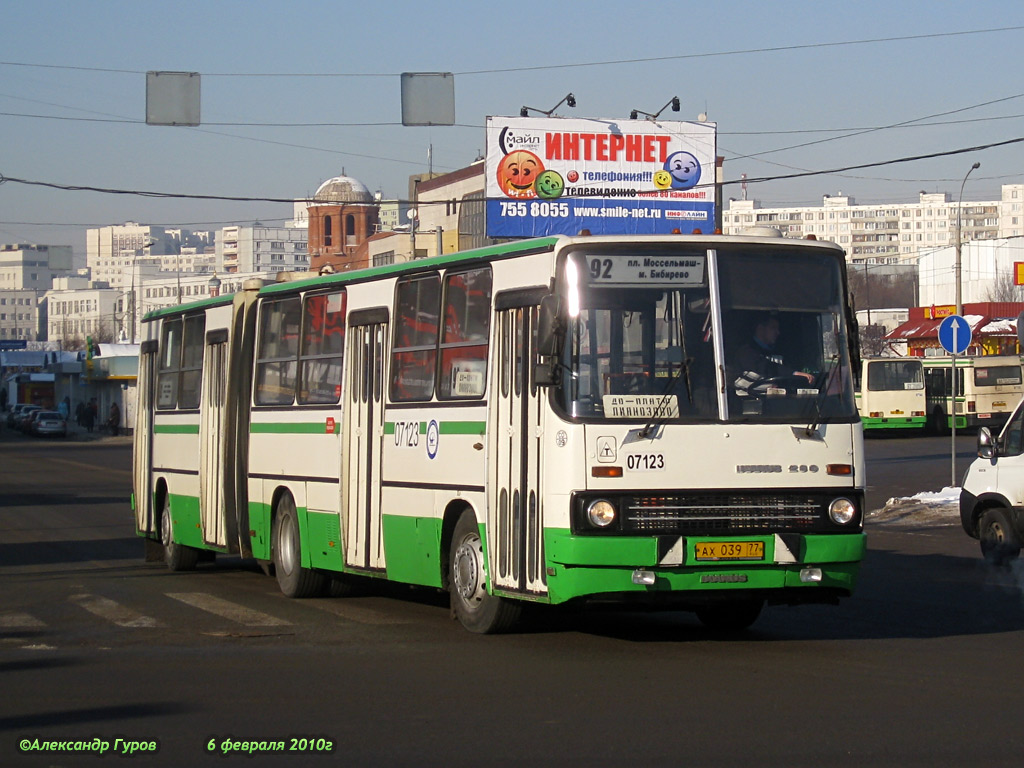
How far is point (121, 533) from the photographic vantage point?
22578 millimetres

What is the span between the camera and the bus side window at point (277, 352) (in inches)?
568

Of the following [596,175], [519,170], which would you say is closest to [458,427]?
[519,170]

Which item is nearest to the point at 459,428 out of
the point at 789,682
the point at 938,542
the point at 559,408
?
the point at 559,408

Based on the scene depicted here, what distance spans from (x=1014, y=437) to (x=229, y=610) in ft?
27.8

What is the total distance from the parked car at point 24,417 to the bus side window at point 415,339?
7726 centimetres

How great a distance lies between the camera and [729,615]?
37.1 ft

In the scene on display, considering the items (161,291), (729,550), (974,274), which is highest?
(161,291)

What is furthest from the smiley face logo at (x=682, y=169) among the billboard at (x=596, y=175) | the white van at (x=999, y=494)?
the white van at (x=999, y=494)

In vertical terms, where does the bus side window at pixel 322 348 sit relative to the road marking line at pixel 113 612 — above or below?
above

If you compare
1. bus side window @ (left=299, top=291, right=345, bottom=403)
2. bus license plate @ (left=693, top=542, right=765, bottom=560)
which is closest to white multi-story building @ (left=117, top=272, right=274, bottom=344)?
bus side window @ (left=299, top=291, right=345, bottom=403)

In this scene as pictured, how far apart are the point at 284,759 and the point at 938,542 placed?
14.2 metres

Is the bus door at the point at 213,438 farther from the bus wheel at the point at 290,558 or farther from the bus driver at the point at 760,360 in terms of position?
the bus driver at the point at 760,360

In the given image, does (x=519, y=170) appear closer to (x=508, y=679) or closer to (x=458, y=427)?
(x=458, y=427)

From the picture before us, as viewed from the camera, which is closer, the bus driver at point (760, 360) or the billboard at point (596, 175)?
the bus driver at point (760, 360)
